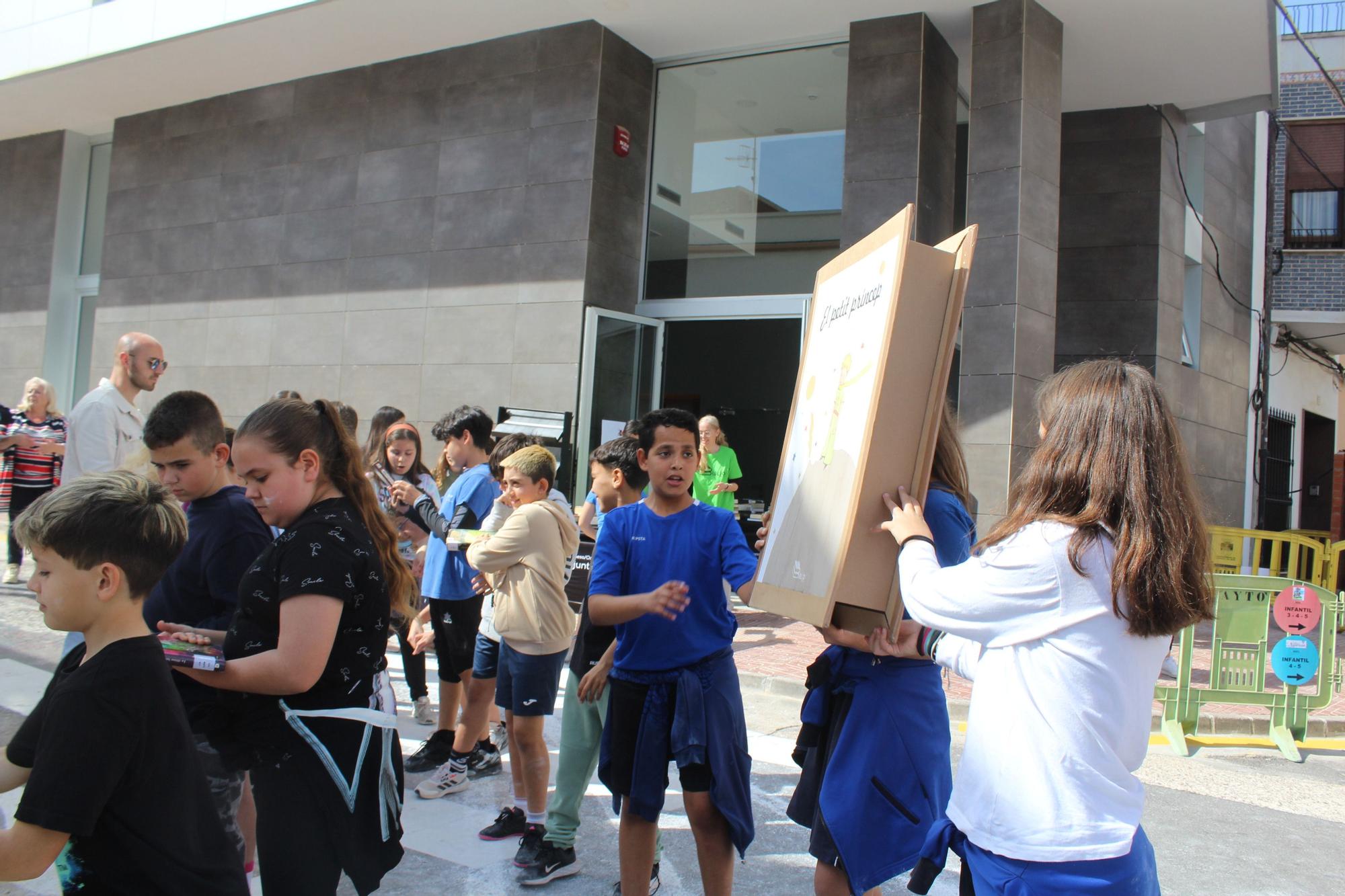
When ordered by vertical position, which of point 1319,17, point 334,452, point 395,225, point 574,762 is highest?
point 1319,17

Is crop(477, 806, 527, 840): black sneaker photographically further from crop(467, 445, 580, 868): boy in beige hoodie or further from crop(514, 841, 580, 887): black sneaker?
crop(514, 841, 580, 887): black sneaker

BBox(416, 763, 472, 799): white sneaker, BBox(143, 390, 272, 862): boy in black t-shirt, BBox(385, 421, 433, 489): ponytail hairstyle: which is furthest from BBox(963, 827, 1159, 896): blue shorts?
BBox(385, 421, 433, 489): ponytail hairstyle

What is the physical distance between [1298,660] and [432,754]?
5.75 meters

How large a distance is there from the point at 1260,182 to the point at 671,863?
17.0 metres

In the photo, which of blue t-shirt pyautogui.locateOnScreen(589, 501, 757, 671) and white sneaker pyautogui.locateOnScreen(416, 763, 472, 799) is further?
white sneaker pyautogui.locateOnScreen(416, 763, 472, 799)

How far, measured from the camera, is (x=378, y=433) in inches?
239

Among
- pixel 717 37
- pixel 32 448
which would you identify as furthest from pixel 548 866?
pixel 717 37

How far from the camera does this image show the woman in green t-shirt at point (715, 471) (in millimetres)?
9930

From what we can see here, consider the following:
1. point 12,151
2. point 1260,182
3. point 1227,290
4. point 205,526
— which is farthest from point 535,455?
point 12,151

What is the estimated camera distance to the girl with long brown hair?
1.91 metres

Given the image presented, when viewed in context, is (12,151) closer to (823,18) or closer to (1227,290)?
(823,18)

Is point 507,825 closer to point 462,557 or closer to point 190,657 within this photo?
point 462,557

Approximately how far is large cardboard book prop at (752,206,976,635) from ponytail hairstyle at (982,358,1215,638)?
0.24 meters

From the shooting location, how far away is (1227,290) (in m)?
15.4
